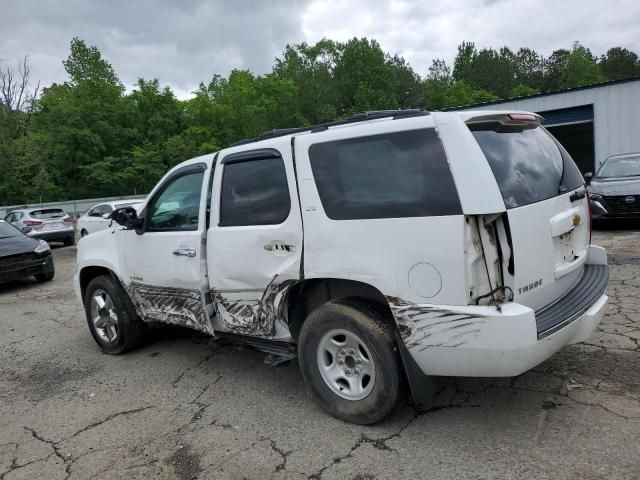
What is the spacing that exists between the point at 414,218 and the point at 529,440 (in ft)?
4.88

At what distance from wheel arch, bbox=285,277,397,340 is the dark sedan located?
792cm

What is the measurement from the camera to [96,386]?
4.36 m

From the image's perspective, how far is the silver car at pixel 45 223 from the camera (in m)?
17.1

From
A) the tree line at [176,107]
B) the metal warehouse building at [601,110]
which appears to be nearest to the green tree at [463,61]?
the tree line at [176,107]

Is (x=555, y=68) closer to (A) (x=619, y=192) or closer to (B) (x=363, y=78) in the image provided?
(B) (x=363, y=78)

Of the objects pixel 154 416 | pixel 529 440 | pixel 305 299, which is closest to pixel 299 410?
pixel 305 299

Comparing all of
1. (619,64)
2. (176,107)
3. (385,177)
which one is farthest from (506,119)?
(619,64)

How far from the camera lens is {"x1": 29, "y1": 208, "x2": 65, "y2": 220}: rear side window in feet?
57.3

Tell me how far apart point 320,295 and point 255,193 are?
90cm

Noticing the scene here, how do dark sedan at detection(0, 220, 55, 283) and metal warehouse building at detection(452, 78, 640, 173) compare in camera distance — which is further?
metal warehouse building at detection(452, 78, 640, 173)

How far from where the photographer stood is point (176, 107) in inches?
1817

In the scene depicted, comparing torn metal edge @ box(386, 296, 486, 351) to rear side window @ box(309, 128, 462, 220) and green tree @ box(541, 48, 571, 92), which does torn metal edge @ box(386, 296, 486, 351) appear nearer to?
rear side window @ box(309, 128, 462, 220)

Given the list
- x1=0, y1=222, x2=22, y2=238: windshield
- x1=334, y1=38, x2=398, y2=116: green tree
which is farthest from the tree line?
x1=0, y1=222, x2=22, y2=238: windshield

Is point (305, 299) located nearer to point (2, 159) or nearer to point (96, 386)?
point (96, 386)
